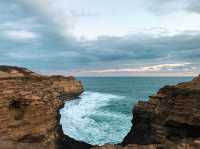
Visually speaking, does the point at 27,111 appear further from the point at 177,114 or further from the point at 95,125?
the point at 95,125

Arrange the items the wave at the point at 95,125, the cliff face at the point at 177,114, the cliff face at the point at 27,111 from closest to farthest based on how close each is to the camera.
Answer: the cliff face at the point at 177,114
the cliff face at the point at 27,111
the wave at the point at 95,125

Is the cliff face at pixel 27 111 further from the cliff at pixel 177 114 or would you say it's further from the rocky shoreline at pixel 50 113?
the cliff at pixel 177 114

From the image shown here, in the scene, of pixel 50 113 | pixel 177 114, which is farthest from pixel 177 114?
pixel 50 113

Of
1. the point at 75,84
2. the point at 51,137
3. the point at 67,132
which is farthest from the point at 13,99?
the point at 75,84

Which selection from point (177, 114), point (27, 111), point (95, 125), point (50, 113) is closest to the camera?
point (177, 114)

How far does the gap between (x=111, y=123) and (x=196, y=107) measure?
A: 29606mm

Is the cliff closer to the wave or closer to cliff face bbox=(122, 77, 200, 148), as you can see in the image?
cliff face bbox=(122, 77, 200, 148)

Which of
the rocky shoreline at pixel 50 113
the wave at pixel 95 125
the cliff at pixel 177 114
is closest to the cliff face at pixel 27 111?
the rocky shoreline at pixel 50 113

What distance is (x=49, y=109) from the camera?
30812mm

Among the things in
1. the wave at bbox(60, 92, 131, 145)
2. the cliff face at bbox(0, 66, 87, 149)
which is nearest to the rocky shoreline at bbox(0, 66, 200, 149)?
the cliff face at bbox(0, 66, 87, 149)

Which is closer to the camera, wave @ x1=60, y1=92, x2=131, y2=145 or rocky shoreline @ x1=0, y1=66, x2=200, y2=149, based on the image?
rocky shoreline @ x1=0, y1=66, x2=200, y2=149

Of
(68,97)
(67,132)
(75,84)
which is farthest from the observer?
(75,84)

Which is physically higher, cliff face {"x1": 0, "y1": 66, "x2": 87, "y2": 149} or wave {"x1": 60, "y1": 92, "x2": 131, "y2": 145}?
cliff face {"x1": 0, "y1": 66, "x2": 87, "y2": 149}

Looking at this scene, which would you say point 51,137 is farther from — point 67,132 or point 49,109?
point 67,132
